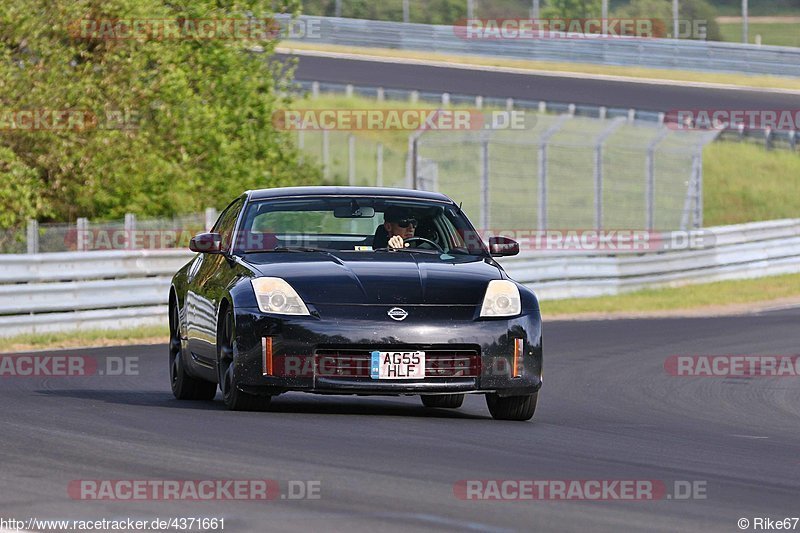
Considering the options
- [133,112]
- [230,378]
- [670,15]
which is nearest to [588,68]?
[670,15]

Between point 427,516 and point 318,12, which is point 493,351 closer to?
point 427,516

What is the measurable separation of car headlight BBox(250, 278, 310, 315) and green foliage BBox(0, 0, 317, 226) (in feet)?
44.1

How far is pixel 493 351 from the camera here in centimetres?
984

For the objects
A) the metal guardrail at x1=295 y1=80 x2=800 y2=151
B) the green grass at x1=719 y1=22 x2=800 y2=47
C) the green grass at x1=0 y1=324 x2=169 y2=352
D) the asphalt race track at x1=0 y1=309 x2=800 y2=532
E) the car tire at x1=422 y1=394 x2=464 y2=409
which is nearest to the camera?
the asphalt race track at x1=0 y1=309 x2=800 y2=532

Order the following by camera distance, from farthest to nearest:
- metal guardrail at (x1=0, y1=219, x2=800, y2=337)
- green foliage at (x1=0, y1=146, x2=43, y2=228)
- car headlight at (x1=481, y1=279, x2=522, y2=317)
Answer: green foliage at (x1=0, y1=146, x2=43, y2=228), metal guardrail at (x1=0, y1=219, x2=800, y2=337), car headlight at (x1=481, y1=279, x2=522, y2=317)

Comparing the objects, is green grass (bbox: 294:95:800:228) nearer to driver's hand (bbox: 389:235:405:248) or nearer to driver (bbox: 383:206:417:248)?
driver (bbox: 383:206:417:248)

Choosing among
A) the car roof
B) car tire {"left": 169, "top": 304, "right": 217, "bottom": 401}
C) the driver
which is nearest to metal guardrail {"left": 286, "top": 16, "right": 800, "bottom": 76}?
car tire {"left": 169, "top": 304, "right": 217, "bottom": 401}

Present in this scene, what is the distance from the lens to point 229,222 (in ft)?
38.5

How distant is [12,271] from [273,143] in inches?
427

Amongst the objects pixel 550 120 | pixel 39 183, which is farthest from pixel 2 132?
pixel 550 120

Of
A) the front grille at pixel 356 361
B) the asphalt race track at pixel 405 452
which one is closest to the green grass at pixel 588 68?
the asphalt race track at pixel 405 452

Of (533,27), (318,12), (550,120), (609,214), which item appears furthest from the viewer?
(318,12)

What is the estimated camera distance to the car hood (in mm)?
9781

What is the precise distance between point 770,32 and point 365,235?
48.3 meters
